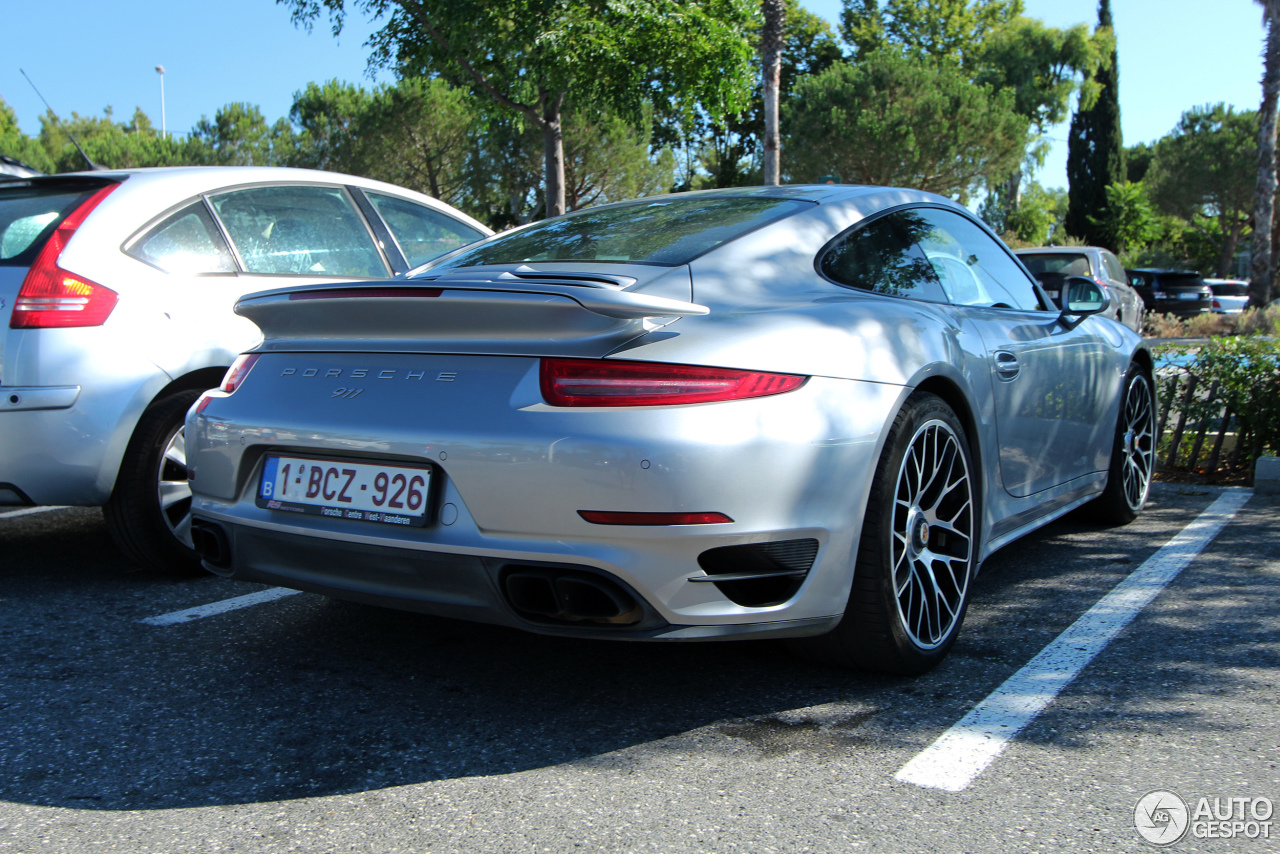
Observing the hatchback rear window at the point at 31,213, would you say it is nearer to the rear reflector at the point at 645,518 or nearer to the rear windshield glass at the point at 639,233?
the rear windshield glass at the point at 639,233

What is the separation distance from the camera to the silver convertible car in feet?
7.39

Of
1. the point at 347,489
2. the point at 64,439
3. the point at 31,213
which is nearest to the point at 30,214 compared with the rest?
the point at 31,213

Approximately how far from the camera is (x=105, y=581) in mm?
3879

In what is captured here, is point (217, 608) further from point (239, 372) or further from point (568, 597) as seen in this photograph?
point (568, 597)

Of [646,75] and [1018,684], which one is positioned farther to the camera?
[646,75]

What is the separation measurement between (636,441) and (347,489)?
75 centimetres

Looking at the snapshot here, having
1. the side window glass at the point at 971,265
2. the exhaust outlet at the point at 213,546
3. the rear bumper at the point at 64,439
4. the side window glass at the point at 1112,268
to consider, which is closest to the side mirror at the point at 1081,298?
the side window glass at the point at 971,265

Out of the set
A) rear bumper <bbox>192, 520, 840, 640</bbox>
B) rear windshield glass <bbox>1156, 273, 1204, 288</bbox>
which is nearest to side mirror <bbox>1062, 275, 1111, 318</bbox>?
rear bumper <bbox>192, 520, 840, 640</bbox>

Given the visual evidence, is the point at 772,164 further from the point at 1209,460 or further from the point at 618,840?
the point at 618,840

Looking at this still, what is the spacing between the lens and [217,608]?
11.6ft

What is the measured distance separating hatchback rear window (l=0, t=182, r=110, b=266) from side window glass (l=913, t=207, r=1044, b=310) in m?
3.00

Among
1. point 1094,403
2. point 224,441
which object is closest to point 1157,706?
point 1094,403

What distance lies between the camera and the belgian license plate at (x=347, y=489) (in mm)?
2387

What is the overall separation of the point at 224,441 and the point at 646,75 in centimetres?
1243
